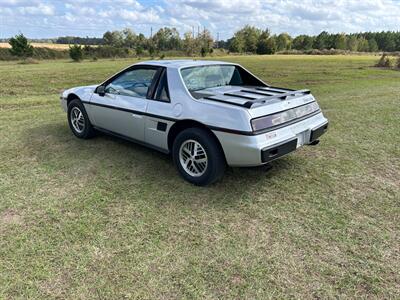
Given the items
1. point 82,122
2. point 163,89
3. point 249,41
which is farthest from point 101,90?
point 249,41

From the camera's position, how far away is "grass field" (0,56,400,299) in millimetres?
2299

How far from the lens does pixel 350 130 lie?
6.13 metres

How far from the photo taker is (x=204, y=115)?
3.50m

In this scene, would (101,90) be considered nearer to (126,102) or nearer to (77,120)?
(126,102)

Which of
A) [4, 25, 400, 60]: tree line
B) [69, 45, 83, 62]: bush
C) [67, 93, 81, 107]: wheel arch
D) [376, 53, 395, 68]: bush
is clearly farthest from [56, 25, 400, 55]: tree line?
[67, 93, 81, 107]: wheel arch

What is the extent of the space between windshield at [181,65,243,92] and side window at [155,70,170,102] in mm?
233

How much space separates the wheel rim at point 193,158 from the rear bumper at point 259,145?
353 mm

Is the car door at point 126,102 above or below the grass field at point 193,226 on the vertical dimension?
above

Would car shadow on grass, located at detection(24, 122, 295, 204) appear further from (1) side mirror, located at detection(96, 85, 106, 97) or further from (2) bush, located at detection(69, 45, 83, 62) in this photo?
(2) bush, located at detection(69, 45, 83, 62)

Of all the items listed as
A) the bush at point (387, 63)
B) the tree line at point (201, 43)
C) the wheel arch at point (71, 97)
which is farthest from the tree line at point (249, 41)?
the wheel arch at point (71, 97)

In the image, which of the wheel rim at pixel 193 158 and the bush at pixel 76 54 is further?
the bush at pixel 76 54

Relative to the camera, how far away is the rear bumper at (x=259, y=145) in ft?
10.6

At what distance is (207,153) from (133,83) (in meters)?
1.77

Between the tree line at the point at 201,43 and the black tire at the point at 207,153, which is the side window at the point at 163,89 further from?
the tree line at the point at 201,43
